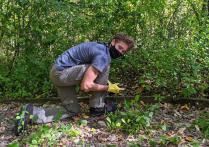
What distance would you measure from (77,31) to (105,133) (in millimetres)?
2906

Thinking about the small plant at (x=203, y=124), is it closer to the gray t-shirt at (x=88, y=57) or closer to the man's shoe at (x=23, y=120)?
the gray t-shirt at (x=88, y=57)

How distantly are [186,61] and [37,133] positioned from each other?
2.89m

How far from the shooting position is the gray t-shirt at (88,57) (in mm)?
5891

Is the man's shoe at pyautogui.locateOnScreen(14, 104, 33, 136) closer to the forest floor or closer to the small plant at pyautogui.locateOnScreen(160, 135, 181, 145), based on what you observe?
the forest floor

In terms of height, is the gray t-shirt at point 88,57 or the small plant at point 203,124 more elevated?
the gray t-shirt at point 88,57

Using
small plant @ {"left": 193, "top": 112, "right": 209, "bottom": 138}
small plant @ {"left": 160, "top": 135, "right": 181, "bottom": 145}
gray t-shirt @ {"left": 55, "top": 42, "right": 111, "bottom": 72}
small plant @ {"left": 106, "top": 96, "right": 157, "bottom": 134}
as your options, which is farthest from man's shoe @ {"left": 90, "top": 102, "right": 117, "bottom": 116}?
small plant @ {"left": 160, "top": 135, "right": 181, "bottom": 145}

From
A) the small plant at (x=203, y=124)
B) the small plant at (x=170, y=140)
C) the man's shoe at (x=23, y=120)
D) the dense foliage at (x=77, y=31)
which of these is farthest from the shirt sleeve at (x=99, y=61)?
the dense foliage at (x=77, y=31)

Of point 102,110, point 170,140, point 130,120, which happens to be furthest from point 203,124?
point 102,110

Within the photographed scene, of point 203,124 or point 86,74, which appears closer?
point 203,124

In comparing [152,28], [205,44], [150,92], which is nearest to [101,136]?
[150,92]

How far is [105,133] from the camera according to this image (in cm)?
569

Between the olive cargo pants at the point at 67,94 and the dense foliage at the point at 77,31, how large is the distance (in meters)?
1.29

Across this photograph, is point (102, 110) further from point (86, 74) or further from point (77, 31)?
point (77, 31)

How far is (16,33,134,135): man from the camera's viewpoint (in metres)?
5.91
